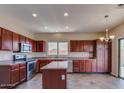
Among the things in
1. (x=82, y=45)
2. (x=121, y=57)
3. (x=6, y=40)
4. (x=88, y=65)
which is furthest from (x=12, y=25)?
(x=121, y=57)

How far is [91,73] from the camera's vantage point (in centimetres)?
848

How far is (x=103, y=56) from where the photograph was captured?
27.9 feet

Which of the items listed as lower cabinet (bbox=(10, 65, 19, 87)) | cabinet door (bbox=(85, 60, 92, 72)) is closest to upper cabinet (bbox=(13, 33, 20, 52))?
lower cabinet (bbox=(10, 65, 19, 87))

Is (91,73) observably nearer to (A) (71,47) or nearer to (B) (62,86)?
(A) (71,47)

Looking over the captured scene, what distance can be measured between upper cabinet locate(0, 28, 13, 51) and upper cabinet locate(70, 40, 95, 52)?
4497 millimetres

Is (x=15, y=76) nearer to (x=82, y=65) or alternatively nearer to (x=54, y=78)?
(x=54, y=78)

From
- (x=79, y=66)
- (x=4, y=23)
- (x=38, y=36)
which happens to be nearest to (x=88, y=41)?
(x=79, y=66)

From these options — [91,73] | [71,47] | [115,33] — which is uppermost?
[115,33]

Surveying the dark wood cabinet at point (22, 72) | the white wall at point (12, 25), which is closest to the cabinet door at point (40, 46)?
the white wall at point (12, 25)

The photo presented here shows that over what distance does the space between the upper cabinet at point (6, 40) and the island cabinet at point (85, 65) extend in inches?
173

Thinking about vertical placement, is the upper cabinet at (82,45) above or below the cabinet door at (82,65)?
above

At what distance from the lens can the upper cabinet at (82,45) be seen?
29.5ft

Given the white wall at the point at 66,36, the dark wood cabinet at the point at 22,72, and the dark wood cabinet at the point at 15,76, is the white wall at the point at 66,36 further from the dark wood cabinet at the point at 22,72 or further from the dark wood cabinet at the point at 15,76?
the dark wood cabinet at the point at 15,76

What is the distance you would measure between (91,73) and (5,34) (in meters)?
5.43
